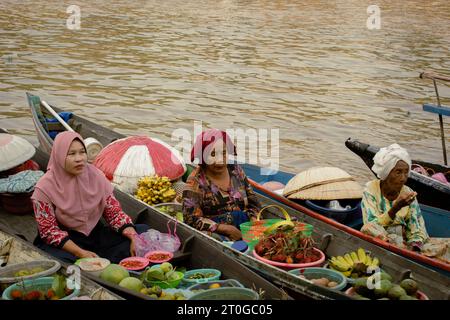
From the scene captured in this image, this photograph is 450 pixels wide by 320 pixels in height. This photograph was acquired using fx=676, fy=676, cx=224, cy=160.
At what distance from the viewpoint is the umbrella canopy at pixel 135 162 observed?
587 centimetres

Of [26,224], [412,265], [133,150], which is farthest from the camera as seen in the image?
[133,150]

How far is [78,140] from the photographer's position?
4.32m

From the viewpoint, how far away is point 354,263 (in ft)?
14.1

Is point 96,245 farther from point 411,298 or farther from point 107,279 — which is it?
point 411,298

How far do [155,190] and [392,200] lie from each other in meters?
1.96

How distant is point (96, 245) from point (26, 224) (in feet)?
3.52

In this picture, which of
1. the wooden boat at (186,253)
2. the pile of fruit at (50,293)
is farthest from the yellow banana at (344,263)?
the pile of fruit at (50,293)

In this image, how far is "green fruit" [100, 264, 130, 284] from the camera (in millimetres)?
3924

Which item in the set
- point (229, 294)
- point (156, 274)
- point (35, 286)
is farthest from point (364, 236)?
point (35, 286)

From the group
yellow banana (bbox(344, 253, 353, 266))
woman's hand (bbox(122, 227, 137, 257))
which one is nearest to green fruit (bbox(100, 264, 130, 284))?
woman's hand (bbox(122, 227, 137, 257))

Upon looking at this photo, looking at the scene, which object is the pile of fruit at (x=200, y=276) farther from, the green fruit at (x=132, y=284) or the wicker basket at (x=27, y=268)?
the wicker basket at (x=27, y=268)

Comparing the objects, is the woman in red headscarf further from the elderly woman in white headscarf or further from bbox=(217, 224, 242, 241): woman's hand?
the elderly woman in white headscarf

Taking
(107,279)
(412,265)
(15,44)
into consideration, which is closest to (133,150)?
(107,279)

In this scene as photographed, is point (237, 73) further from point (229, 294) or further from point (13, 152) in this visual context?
point (229, 294)
